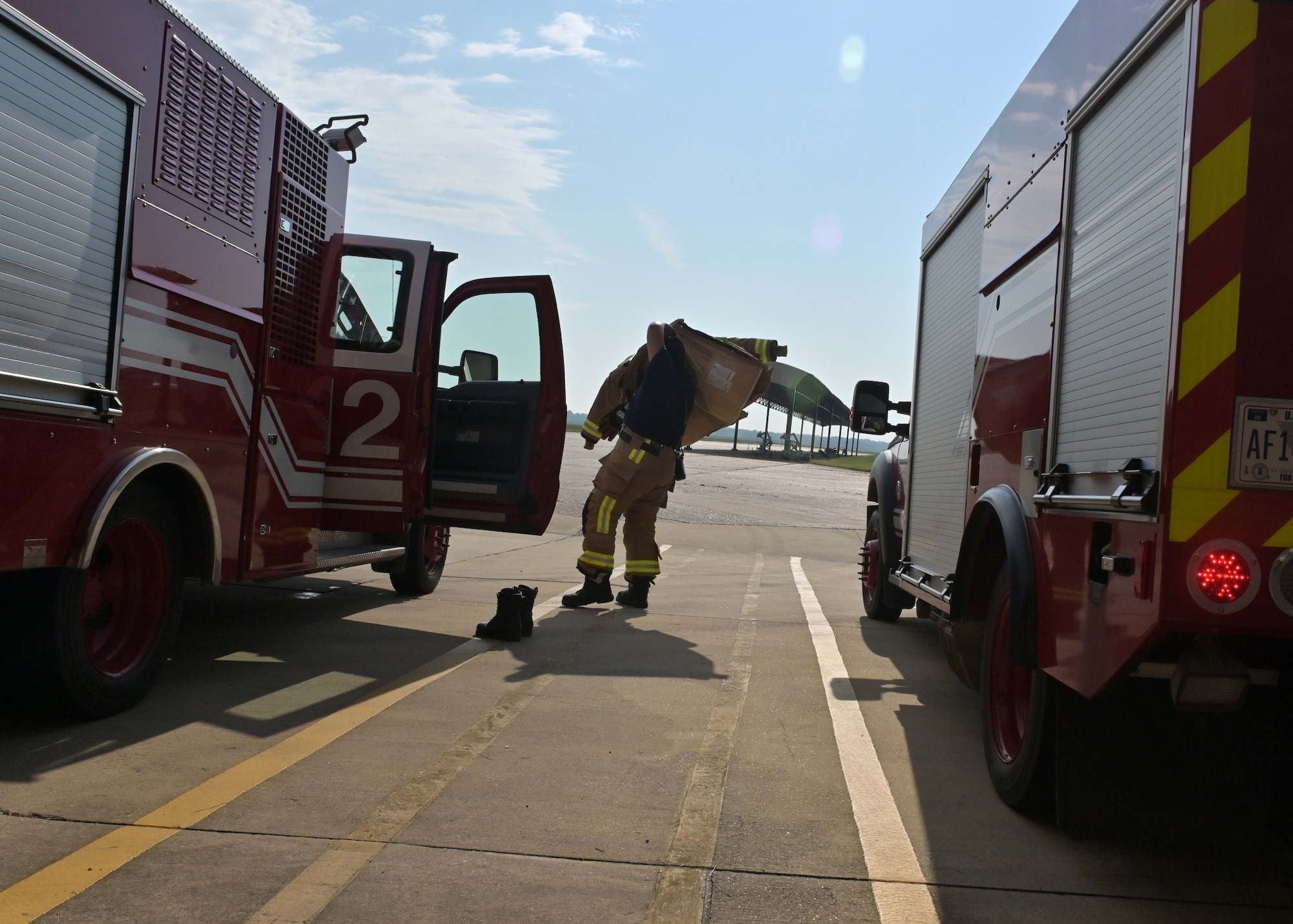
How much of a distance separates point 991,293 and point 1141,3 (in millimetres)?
1942

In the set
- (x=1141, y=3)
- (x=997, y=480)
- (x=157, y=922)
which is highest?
(x=1141, y=3)

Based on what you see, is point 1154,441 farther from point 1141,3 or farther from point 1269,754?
point 1141,3

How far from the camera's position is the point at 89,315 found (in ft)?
15.0

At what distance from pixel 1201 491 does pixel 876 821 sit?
168 cm

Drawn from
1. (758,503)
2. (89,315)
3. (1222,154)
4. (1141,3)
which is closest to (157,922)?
(89,315)

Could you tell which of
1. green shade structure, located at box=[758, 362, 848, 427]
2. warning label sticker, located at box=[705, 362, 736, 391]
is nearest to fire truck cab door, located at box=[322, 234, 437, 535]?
warning label sticker, located at box=[705, 362, 736, 391]

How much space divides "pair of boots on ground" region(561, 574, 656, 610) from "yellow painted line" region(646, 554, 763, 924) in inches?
99.1

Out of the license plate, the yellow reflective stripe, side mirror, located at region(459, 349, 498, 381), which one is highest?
side mirror, located at region(459, 349, 498, 381)

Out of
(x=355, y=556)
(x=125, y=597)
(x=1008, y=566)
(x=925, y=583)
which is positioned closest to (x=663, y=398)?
(x=355, y=556)

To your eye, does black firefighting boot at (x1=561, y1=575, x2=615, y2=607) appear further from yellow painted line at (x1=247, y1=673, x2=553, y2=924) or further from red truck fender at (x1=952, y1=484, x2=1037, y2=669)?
red truck fender at (x1=952, y1=484, x2=1037, y2=669)

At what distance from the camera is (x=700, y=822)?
12.6 feet

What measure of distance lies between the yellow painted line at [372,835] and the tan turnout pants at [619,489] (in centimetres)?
346

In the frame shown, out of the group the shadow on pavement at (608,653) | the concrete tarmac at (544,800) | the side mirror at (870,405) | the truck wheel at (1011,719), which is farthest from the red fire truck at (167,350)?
the truck wheel at (1011,719)

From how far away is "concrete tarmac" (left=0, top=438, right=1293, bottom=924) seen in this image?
3146mm
